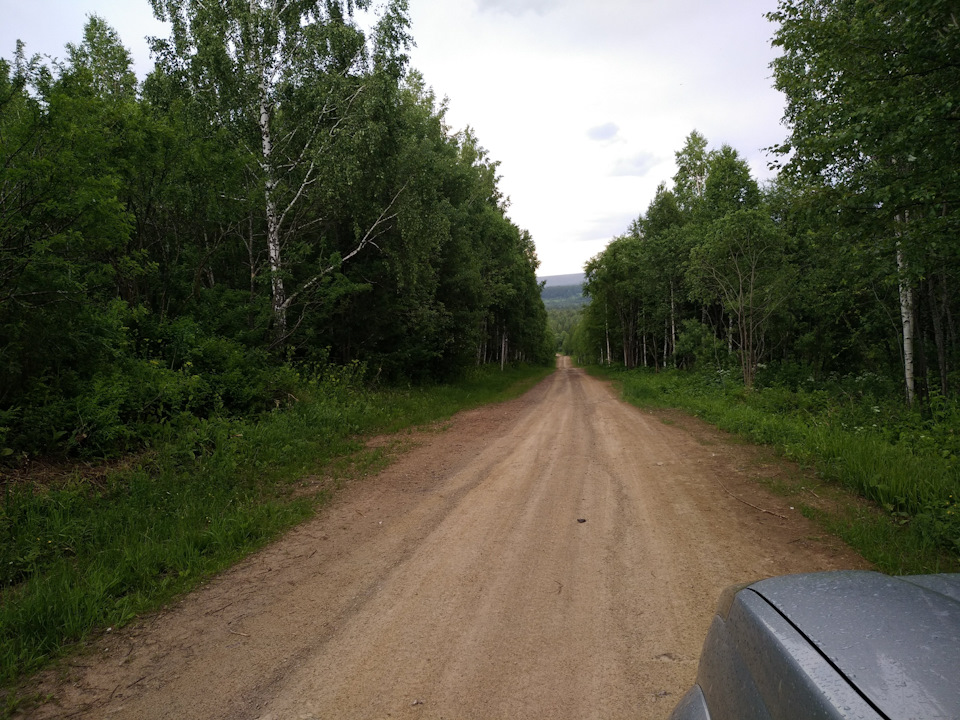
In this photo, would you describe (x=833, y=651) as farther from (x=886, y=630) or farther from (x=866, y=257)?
(x=866, y=257)

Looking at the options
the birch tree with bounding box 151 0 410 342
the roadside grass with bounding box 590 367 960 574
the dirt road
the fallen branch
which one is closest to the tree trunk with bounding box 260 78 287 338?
the birch tree with bounding box 151 0 410 342

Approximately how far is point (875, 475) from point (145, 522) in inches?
328

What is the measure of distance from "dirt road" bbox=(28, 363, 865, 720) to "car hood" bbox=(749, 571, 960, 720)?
4.53 ft

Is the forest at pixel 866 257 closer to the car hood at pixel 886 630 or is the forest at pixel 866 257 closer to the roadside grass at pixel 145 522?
the car hood at pixel 886 630

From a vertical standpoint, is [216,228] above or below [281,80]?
below

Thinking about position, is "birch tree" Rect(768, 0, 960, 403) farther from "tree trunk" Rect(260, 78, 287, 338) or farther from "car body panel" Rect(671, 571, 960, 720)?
"tree trunk" Rect(260, 78, 287, 338)

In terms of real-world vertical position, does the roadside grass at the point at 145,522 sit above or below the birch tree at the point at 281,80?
below

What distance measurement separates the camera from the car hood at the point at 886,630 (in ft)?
3.36

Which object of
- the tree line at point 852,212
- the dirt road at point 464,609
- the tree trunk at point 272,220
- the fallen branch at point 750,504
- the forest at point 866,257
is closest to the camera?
the dirt road at point 464,609

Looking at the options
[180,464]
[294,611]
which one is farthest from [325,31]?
[294,611]

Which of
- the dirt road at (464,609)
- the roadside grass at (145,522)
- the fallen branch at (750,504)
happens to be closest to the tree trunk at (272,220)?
the roadside grass at (145,522)

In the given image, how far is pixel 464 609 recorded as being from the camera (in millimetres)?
3328

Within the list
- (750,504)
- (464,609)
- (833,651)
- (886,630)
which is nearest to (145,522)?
(464,609)

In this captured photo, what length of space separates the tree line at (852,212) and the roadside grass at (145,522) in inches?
333
